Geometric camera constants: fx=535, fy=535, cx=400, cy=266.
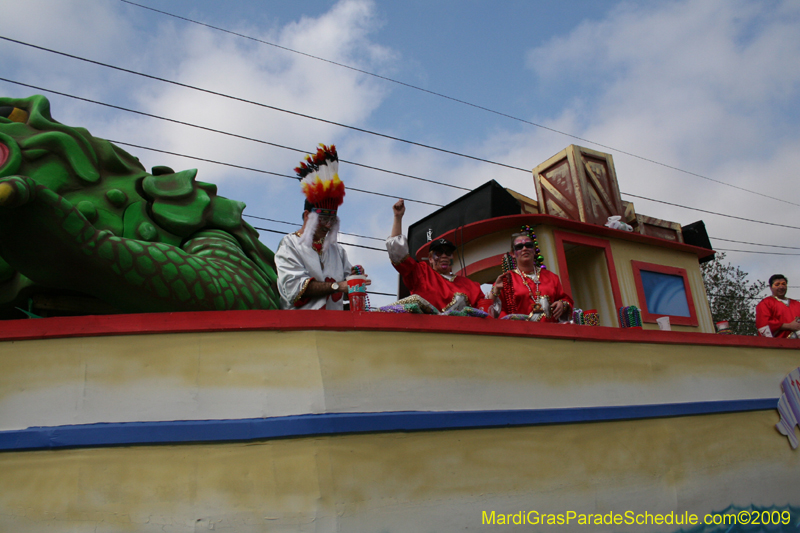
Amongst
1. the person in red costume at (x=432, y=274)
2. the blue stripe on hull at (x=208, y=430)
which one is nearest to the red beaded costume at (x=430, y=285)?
the person in red costume at (x=432, y=274)

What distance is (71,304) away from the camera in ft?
11.0

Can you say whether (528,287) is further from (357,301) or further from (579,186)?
(579,186)

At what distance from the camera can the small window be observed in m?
5.36

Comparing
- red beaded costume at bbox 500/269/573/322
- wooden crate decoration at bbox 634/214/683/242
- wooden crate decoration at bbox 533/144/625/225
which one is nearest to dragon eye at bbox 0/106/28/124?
red beaded costume at bbox 500/269/573/322

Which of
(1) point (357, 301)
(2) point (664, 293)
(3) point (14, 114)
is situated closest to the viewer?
(1) point (357, 301)

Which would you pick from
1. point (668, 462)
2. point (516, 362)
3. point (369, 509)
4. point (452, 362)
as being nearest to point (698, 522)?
point (668, 462)

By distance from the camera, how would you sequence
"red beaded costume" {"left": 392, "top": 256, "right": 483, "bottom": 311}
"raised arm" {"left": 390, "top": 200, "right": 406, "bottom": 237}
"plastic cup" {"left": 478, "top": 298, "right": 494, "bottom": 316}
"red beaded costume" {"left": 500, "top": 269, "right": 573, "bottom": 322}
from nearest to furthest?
"raised arm" {"left": 390, "top": 200, "right": 406, "bottom": 237} → "red beaded costume" {"left": 392, "top": 256, "right": 483, "bottom": 311} → "plastic cup" {"left": 478, "top": 298, "right": 494, "bottom": 316} → "red beaded costume" {"left": 500, "top": 269, "right": 573, "bottom": 322}

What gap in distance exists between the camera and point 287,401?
241 centimetres

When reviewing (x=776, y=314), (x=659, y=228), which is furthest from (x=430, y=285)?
(x=776, y=314)

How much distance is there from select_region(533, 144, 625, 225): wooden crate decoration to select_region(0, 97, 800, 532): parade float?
202 centimetres

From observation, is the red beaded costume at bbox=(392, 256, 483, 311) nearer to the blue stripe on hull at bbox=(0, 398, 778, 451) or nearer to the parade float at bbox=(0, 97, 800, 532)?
the parade float at bbox=(0, 97, 800, 532)

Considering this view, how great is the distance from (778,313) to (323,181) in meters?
5.33

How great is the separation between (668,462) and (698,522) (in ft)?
1.45

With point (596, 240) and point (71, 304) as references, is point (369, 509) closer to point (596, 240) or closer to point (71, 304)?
point (71, 304)
